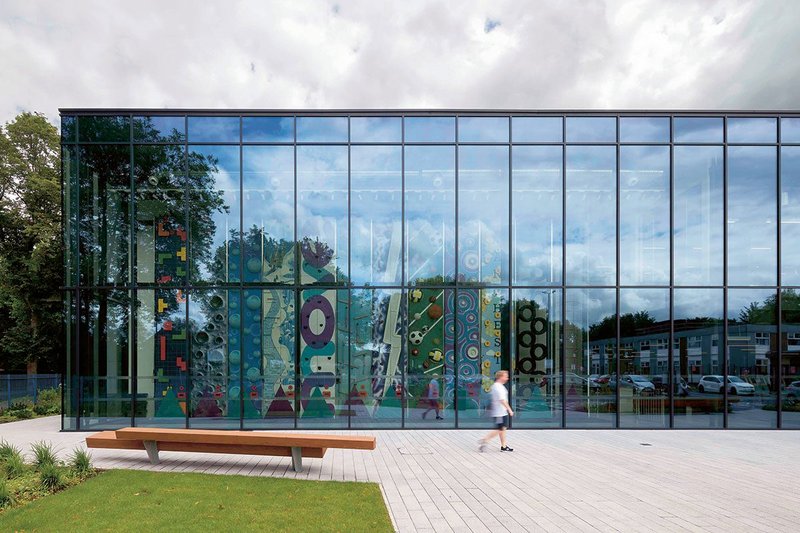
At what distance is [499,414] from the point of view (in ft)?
36.3

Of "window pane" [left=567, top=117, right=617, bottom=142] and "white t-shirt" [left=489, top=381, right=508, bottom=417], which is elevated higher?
"window pane" [left=567, top=117, right=617, bottom=142]

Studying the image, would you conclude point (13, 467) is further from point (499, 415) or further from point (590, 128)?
point (590, 128)

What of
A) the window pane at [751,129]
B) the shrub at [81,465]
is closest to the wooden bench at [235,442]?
the shrub at [81,465]

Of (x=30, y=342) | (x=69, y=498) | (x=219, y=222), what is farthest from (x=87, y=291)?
(x=30, y=342)

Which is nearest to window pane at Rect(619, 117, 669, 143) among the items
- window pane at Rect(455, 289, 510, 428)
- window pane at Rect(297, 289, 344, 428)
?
window pane at Rect(455, 289, 510, 428)

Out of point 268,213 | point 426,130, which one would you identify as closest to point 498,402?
point 426,130

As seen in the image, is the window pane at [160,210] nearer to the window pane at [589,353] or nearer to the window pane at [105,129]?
the window pane at [105,129]

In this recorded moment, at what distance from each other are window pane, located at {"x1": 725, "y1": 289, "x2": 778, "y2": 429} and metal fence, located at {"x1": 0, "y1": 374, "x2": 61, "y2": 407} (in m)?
24.5

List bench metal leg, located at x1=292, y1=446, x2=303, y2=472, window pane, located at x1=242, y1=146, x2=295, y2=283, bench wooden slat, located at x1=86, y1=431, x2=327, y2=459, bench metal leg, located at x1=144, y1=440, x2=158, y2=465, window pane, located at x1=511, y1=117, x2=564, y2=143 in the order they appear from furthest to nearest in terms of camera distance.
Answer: window pane, located at x1=511, y1=117, x2=564, y2=143 → window pane, located at x1=242, y1=146, x2=295, y2=283 → bench metal leg, located at x1=144, y1=440, x2=158, y2=465 → bench wooden slat, located at x1=86, y1=431, x2=327, y2=459 → bench metal leg, located at x1=292, y1=446, x2=303, y2=472

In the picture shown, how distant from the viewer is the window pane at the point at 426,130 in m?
14.6

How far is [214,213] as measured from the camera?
14.4 m

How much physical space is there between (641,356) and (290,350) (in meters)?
9.49

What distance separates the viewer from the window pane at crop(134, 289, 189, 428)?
13.8 meters

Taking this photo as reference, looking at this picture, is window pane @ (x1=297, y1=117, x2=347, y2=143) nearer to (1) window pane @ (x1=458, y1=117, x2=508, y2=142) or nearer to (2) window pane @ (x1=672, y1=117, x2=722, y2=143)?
(1) window pane @ (x1=458, y1=117, x2=508, y2=142)
